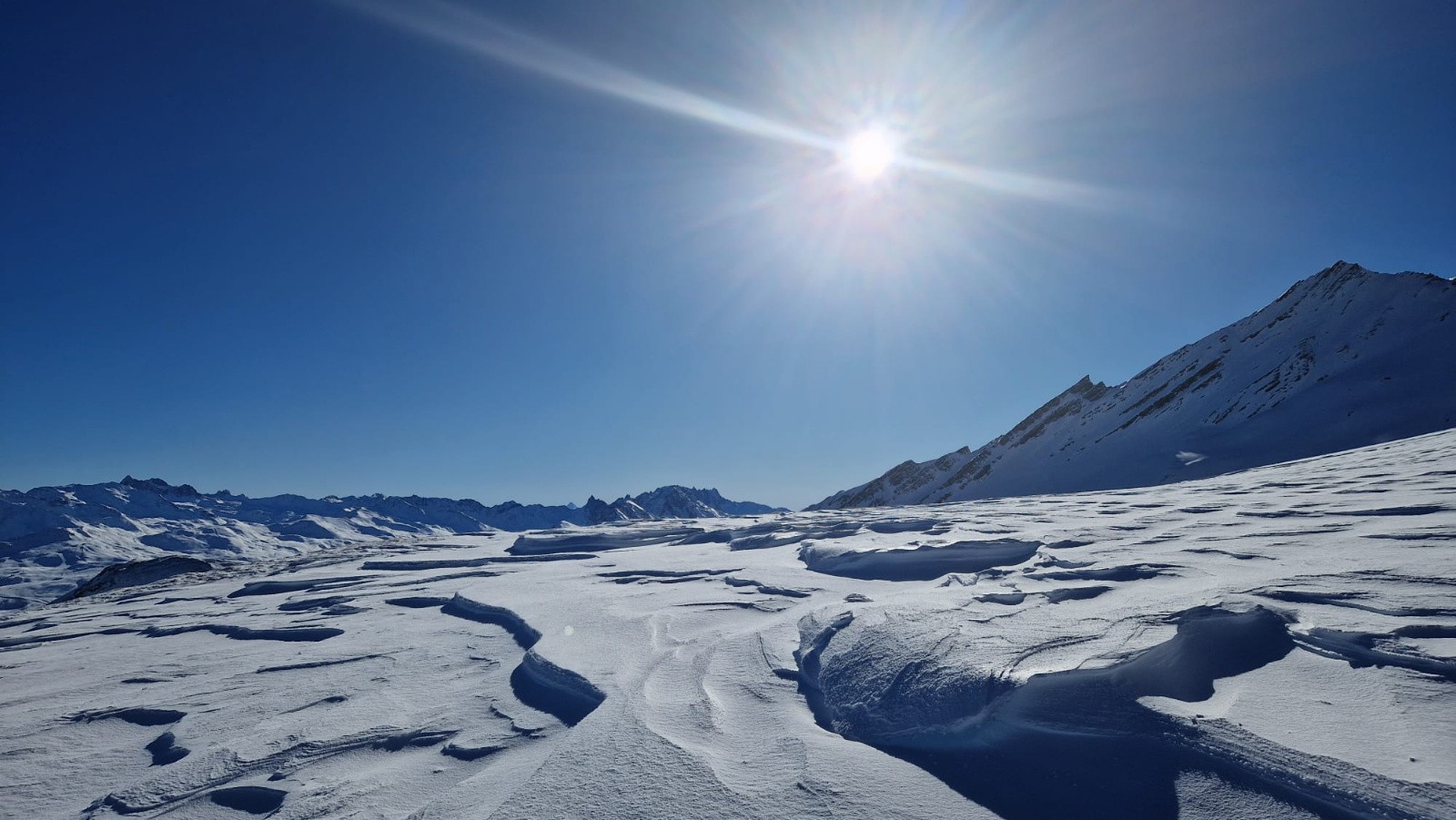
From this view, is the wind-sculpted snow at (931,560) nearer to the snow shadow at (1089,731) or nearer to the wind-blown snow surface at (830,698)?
the wind-blown snow surface at (830,698)

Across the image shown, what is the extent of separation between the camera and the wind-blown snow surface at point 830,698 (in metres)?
2.48

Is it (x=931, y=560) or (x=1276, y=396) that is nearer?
(x=931, y=560)

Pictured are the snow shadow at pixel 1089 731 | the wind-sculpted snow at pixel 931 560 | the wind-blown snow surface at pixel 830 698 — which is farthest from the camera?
the wind-sculpted snow at pixel 931 560

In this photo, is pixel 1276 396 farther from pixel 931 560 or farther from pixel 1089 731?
pixel 1089 731

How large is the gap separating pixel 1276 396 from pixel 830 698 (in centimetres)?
4565

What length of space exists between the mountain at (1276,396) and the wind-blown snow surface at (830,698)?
2976 cm

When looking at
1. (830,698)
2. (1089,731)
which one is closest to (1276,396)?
(1089,731)

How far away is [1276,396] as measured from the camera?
34.3 meters

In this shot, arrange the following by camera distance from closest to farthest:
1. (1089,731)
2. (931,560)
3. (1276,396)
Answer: (1089,731), (931,560), (1276,396)

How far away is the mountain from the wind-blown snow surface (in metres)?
29.8

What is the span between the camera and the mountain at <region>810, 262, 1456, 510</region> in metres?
27.7

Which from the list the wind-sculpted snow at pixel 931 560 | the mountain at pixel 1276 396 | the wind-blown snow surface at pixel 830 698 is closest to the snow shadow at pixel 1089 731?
the wind-blown snow surface at pixel 830 698

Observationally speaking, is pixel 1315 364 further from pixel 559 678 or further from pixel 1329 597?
pixel 559 678

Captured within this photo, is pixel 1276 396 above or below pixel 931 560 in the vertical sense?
above
